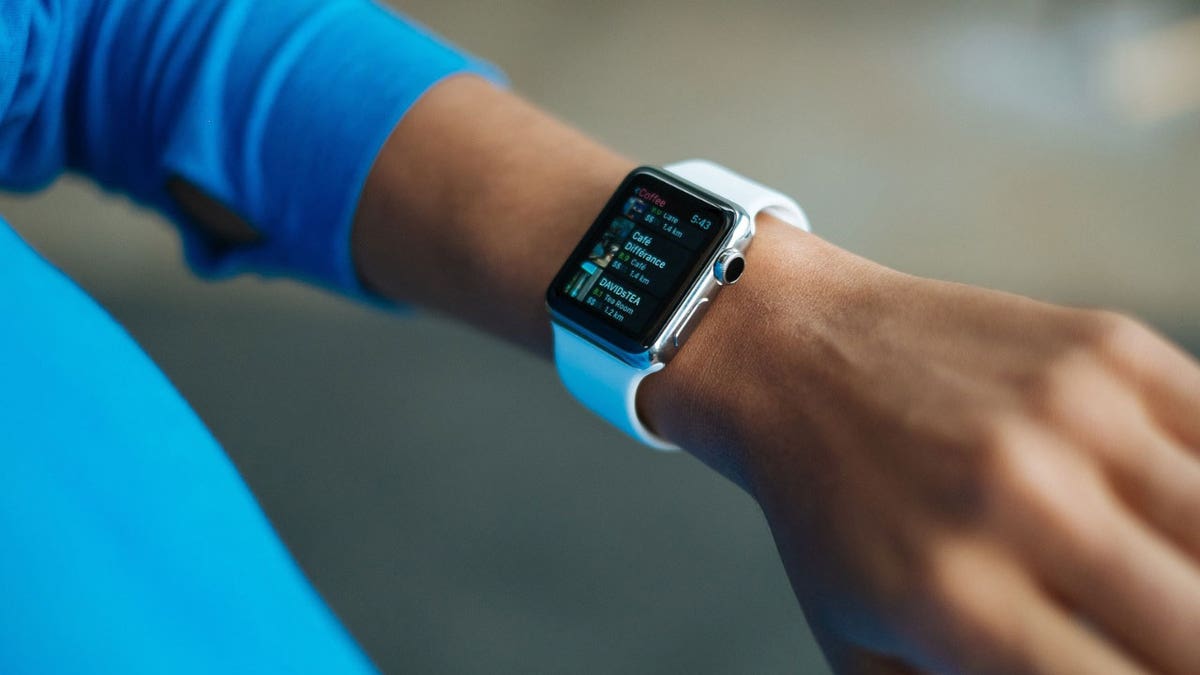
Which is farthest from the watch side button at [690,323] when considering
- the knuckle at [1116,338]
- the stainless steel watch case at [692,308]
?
the knuckle at [1116,338]

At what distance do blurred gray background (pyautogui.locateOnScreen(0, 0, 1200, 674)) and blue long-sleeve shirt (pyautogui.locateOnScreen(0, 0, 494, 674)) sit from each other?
240 mm

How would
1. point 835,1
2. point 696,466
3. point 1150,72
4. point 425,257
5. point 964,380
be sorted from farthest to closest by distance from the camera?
1. point 835,1
2. point 1150,72
3. point 696,466
4. point 425,257
5. point 964,380

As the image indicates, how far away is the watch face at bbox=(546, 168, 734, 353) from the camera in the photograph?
0.56 metres

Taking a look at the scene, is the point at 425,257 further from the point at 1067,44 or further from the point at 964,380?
the point at 1067,44

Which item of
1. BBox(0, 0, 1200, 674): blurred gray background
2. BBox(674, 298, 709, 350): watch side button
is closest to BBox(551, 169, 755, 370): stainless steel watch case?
BBox(674, 298, 709, 350): watch side button

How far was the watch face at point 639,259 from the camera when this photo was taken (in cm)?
56

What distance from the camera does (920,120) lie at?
0.98 meters

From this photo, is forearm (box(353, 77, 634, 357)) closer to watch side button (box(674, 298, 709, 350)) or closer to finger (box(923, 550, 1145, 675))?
watch side button (box(674, 298, 709, 350))

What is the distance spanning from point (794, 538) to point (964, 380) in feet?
0.40

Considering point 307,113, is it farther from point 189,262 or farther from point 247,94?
point 189,262

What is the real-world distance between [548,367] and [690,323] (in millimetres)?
368

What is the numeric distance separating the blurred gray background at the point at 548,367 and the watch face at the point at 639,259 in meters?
0.33

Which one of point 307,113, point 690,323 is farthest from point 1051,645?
point 307,113

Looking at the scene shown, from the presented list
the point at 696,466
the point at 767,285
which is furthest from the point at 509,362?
the point at 767,285
